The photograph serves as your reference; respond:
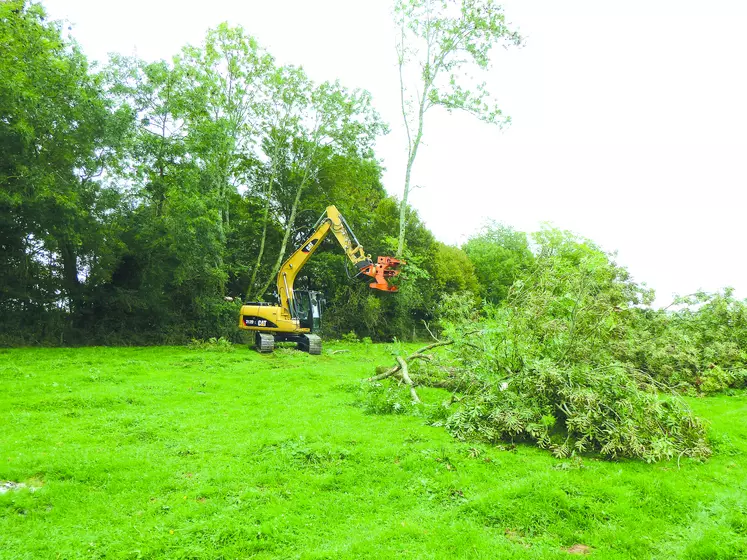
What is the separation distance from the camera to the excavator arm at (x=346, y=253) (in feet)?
54.4

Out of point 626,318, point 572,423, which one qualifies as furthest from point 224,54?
point 572,423

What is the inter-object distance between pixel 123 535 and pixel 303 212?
21080 mm

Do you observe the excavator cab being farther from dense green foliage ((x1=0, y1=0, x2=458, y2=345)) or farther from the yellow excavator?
dense green foliage ((x1=0, y1=0, x2=458, y2=345))

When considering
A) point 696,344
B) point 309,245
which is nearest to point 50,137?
point 309,245

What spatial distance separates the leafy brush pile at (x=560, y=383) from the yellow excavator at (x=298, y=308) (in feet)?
26.3

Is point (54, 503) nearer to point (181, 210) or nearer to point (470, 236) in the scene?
point (181, 210)

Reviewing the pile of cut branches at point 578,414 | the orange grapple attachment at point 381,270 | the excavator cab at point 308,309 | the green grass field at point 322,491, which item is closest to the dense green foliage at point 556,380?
the pile of cut branches at point 578,414

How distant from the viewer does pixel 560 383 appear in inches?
285

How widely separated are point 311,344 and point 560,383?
11129 mm

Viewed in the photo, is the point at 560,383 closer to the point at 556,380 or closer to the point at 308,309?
the point at 556,380

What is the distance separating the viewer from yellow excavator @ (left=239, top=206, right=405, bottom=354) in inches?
672

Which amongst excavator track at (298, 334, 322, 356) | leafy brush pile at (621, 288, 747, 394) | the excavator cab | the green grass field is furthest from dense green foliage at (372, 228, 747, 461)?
the excavator cab

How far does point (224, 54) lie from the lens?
2072 cm

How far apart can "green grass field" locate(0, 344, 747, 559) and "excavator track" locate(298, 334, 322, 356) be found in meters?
8.33
